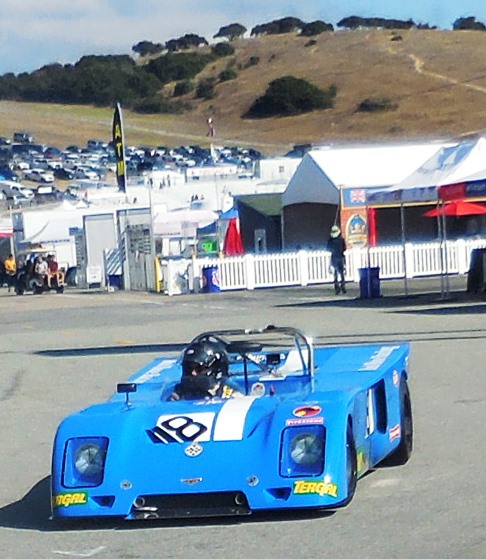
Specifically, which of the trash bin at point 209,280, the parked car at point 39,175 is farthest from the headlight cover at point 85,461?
the parked car at point 39,175

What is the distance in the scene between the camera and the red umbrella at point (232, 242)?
43.9 m

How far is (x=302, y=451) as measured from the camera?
772cm

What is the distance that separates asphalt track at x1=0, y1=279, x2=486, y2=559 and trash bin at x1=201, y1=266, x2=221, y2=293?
8.72 metres

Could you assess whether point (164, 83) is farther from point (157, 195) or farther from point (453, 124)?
point (157, 195)

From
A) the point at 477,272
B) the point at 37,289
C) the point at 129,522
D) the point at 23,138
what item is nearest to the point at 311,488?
the point at 129,522

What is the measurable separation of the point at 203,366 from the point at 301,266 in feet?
97.8

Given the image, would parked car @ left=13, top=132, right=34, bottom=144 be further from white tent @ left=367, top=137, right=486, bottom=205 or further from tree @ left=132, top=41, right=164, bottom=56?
white tent @ left=367, top=137, right=486, bottom=205

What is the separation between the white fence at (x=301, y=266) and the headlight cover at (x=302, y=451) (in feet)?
97.1

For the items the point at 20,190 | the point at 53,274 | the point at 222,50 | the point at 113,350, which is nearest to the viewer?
the point at 113,350

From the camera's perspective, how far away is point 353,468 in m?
8.02

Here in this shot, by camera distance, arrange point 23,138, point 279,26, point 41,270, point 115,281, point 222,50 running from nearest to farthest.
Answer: point 115,281
point 41,270
point 23,138
point 222,50
point 279,26

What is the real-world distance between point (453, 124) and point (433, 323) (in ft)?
237

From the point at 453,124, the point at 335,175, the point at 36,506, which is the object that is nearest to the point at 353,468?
the point at 36,506

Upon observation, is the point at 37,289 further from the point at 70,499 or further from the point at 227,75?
the point at 227,75
